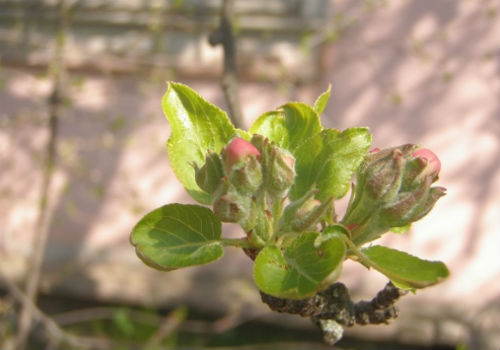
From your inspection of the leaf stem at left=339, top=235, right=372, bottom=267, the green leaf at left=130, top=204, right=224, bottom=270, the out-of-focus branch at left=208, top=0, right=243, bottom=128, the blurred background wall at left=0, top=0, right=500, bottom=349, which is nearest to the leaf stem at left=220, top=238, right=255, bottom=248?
the green leaf at left=130, top=204, right=224, bottom=270

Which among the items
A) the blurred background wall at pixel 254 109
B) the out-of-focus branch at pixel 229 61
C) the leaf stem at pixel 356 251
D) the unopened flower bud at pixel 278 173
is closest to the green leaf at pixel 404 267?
the leaf stem at pixel 356 251

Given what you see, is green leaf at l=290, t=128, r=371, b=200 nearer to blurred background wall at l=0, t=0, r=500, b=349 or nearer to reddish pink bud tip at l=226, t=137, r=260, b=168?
reddish pink bud tip at l=226, t=137, r=260, b=168

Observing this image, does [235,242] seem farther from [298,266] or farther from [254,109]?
[254,109]

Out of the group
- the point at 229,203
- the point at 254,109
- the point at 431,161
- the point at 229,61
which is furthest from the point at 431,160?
the point at 254,109

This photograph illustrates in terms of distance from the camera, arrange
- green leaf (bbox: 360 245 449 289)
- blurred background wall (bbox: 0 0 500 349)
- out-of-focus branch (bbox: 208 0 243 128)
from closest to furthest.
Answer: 1. green leaf (bbox: 360 245 449 289)
2. out-of-focus branch (bbox: 208 0 243 128)
3. blurred background wall (bbox: 0 0 500 349)

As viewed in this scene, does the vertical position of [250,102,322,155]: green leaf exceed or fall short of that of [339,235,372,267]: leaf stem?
it exceeds it
